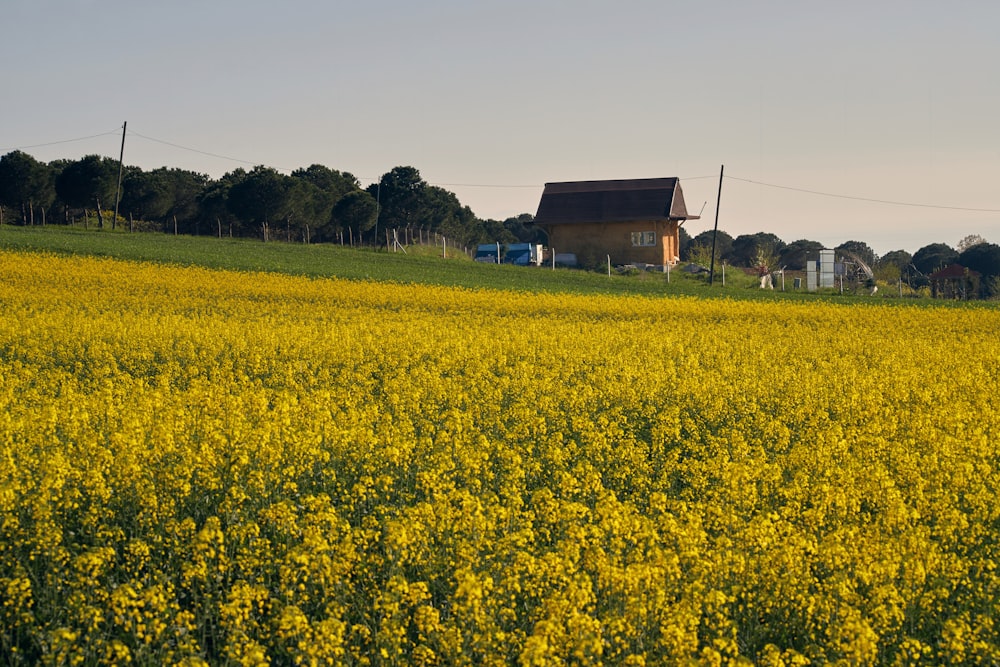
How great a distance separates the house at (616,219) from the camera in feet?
241

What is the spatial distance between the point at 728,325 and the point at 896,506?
21.7 m

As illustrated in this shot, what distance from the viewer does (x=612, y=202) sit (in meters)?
75.4

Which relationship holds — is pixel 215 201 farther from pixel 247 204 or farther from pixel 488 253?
pixel 488 253

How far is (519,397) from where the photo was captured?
15367mm

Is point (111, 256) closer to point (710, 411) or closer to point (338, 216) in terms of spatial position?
point (710, 411)

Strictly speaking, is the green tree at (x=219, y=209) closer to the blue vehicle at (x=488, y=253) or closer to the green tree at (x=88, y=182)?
the green tree at (x=88, y=182)

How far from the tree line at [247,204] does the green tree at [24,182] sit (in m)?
0.08

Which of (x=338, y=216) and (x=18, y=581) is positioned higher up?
(x=338, y=216)

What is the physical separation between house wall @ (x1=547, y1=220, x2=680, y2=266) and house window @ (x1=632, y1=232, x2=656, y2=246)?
22 centimetres

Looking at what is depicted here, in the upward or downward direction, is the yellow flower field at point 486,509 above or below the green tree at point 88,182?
below

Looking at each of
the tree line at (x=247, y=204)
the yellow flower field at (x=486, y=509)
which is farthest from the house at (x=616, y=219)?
the yellow flower field at (x=486, y=509)

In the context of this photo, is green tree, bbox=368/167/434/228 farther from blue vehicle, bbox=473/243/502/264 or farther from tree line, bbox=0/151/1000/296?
blue vehicle, bbox=473/243/502/264

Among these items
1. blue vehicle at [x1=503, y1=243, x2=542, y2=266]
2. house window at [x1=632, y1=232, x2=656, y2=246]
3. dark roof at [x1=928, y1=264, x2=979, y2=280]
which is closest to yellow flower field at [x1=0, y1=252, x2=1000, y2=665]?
blue vehicle at [x1=503, y1=243, x2=542, y2=266]

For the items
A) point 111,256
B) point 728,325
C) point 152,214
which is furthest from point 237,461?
point 152,214
